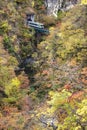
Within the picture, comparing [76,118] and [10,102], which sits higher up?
[76,118]

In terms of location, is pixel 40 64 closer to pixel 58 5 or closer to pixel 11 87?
pixel 11 87

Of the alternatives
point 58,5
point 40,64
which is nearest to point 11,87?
point 40,64

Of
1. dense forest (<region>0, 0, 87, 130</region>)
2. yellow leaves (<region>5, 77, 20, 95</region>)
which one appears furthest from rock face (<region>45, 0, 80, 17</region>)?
yellow leaves (<region>5, 77, 20, 95</region>)

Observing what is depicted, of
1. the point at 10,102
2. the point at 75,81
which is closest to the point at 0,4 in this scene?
the point at 10,102

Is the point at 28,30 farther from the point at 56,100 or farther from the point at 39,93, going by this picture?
the point at 56,100

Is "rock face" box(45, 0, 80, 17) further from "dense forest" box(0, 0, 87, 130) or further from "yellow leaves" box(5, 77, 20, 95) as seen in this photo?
"yellow leaves" box(5, 77, 20, 95)

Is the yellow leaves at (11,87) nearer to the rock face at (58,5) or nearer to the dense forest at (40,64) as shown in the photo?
the dense forest at (40,64)

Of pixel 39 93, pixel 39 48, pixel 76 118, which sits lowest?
pixel 39 93

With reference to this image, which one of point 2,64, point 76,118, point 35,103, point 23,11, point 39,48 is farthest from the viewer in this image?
point 23,11
